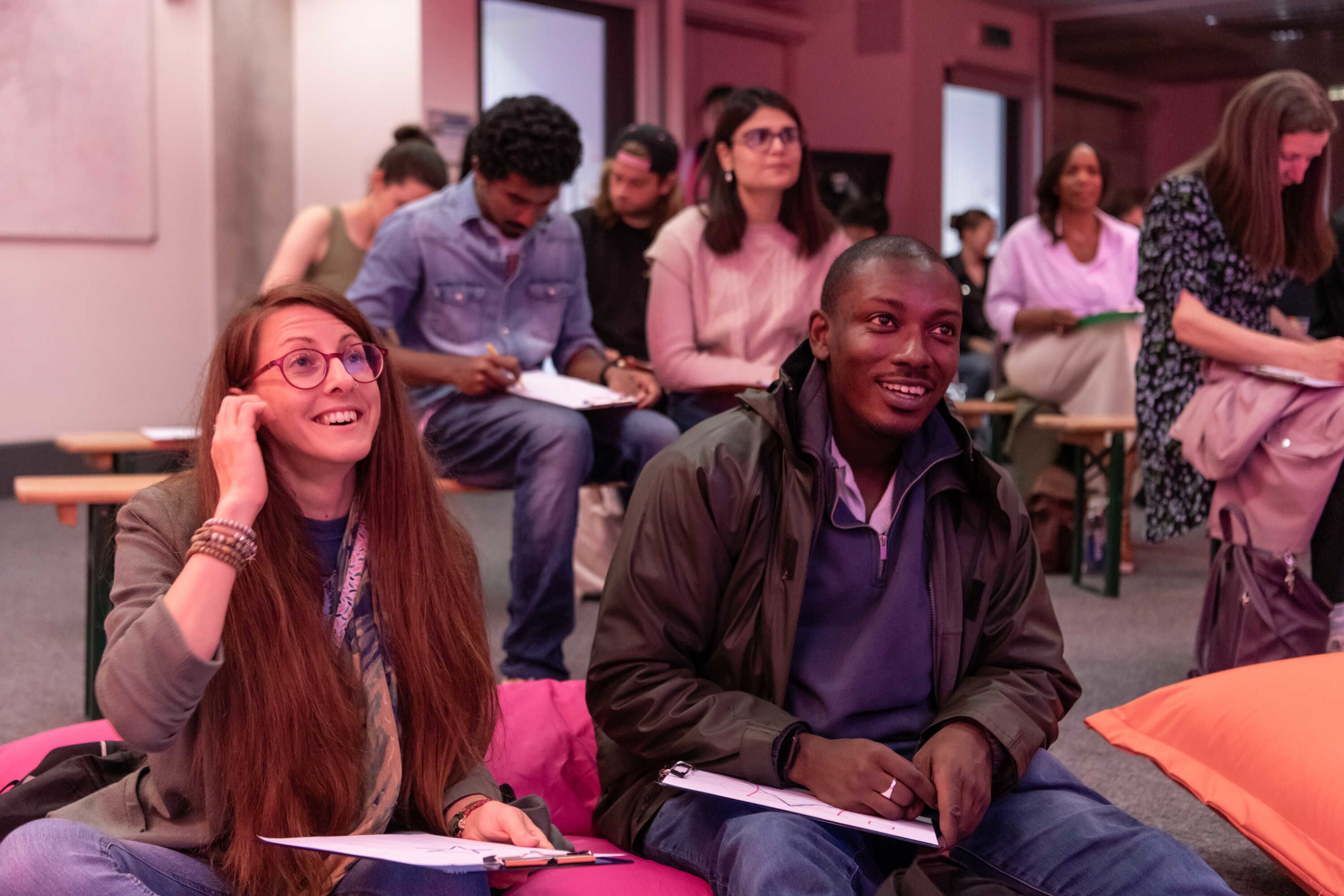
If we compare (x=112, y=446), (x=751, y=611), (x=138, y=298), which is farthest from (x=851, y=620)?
(x=138, y=298)

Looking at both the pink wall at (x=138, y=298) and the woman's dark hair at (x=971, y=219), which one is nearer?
the pink wall at (x=138, y=298)

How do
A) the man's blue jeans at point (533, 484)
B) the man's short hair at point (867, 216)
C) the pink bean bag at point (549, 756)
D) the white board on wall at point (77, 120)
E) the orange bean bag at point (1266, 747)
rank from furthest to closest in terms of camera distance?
the man's short hair at point (867, 216) → the white board on wall at point (77, 120) → the man's blue jeans at point (533, 484) → the orange bean bag at point (1266, 747) → the pink bean bag at point (549, 756)

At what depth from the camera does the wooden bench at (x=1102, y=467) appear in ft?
13.4

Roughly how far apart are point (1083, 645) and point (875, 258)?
2.16 meters

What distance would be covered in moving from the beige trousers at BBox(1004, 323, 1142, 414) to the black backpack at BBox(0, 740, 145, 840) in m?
3.59

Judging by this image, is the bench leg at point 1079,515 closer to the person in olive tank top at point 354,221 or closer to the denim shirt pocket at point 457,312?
the denim shirt pocket at point 457,312

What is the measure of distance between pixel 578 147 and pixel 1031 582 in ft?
5.50

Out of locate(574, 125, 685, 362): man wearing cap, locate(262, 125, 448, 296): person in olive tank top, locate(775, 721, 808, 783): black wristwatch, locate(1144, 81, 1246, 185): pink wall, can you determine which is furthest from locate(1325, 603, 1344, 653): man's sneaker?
locate(1144, 81, 1246, 185): pink wall

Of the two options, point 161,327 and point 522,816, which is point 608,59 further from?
point 522,816

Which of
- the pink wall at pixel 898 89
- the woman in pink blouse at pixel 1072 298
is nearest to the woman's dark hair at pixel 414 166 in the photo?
the woman in pink blouse at pixel 1072 298

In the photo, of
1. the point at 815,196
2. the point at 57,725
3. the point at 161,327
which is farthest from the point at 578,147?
the point at 161,327

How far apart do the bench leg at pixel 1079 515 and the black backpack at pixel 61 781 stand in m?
3.33

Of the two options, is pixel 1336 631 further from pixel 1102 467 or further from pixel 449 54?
pixel 449 54

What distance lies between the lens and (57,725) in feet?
8.73
